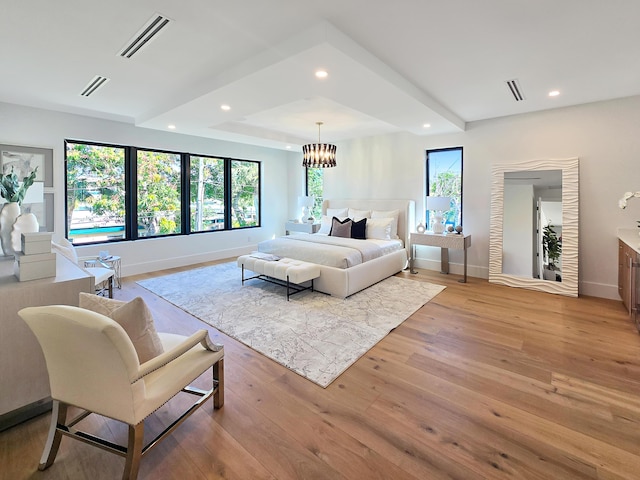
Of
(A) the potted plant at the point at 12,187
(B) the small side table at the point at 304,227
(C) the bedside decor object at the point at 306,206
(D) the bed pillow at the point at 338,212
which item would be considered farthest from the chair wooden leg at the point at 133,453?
(C) the bedside decor object at the point at 306,206

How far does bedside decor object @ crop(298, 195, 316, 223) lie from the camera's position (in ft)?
24.6

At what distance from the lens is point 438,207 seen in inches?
212

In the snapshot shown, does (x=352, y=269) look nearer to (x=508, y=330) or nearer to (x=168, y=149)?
(x=508, y=330)

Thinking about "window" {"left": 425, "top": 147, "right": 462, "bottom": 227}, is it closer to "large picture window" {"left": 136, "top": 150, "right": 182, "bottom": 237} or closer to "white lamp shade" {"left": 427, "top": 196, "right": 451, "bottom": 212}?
"white lamp shade" {"left": 427, "top": 196, "right": 451, "bottom": 212}

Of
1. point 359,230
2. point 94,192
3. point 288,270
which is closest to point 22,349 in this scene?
point 288,270

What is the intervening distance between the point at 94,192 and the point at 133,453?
202 inches

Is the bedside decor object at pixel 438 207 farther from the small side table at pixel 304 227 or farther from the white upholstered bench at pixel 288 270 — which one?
the small side table at pixel 304 227

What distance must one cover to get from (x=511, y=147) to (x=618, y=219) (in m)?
1.75

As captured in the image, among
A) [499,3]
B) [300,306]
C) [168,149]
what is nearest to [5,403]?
[300,306]

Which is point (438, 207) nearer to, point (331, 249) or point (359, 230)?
point (359, 230)

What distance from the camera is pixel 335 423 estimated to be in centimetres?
193

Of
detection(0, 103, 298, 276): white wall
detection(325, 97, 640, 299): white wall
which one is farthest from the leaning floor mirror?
detection(0, 103, 298, 276): white wall

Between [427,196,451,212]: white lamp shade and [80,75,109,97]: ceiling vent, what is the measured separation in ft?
16.2

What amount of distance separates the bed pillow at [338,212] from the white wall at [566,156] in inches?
42.8
